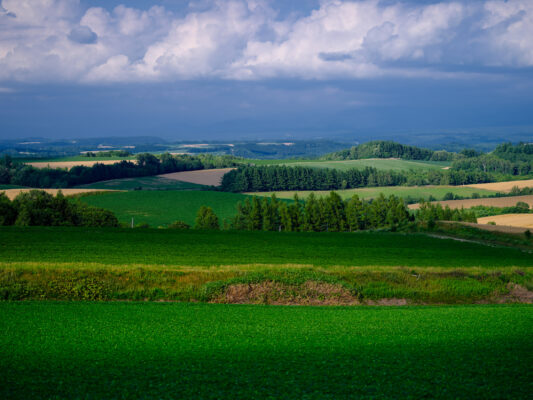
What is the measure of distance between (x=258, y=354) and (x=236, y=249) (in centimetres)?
2026

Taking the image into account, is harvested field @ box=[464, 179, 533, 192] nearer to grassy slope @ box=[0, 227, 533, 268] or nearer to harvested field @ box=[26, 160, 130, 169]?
grassy slope @ box=[0, 227, 533, 268]

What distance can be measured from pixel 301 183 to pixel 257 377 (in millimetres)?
107099

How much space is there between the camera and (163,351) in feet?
32.4

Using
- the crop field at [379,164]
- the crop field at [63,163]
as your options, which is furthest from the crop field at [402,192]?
the crop field at [63,163]

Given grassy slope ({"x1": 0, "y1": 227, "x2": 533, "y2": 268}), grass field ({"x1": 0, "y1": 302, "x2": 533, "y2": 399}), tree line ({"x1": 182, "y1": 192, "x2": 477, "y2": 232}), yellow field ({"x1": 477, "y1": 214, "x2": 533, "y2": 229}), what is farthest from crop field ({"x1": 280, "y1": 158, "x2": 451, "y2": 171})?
grass field ({"x1": 0, "y1": 302, "x2": 533, "y2": 399})

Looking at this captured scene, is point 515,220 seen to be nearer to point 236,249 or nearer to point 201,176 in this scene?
point 236,249

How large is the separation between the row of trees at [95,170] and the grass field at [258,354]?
92.3 metres

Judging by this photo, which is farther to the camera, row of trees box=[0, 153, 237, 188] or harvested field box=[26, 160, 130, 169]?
harvested field box=[26, 160, 130, 169]

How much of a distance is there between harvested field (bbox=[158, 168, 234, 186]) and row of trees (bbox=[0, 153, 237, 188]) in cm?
580

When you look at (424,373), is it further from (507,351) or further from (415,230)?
(415,230)

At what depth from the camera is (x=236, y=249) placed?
2994 cm

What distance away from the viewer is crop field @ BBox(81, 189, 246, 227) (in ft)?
245

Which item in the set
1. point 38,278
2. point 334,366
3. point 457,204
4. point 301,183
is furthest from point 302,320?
point 301,183

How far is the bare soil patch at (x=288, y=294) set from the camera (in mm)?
19438
